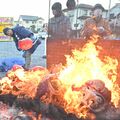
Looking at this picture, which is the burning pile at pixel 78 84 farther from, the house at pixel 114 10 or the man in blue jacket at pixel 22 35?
the man in blue jacket at pixel 22 35

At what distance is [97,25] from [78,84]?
1.64m

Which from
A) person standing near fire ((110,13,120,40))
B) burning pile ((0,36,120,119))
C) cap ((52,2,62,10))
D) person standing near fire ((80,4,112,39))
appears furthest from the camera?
cap ((52,2,62,10))

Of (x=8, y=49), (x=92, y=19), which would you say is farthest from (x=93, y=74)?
(x=8, y=49)

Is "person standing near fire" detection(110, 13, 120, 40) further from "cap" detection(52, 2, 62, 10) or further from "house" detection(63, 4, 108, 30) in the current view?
"cap" detection(52, 2, 62, 10)

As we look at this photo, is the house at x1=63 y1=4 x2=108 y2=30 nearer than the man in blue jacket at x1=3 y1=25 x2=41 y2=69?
Yes

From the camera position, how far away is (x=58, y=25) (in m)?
8.73

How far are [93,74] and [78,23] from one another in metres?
1.59

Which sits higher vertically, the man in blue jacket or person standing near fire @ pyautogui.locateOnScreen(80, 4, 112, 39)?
person standing near fire @ pyautogui.locateOnScreen(80, 4, 112, 39)

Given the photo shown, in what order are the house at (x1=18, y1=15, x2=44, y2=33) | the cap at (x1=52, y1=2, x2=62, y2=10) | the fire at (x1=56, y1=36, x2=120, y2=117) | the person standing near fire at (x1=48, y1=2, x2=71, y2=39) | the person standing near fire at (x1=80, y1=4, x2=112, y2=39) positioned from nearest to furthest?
the fire at (x1=56, y1=36, x2=120, y2=117) → the person standing near fire at (x1=80, y1=4, x2=112, y2=39) → the person standing near fire at (x1=48, y1=2, x2=71, y2=39) → the cap at (x1=52, y1=2, x2=62, y2=10) → the house at (x1=18, y1=15, x2=44, y2=33)

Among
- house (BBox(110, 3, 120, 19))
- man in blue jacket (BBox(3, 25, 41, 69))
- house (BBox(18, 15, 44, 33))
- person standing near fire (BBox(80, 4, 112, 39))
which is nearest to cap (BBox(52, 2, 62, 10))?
person standing near fire (BBox(80, 4, 112, 39))

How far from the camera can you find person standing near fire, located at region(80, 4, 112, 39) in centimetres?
763

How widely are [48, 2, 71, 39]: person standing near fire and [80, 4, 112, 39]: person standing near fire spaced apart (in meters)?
0.51

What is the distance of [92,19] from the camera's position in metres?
7.91

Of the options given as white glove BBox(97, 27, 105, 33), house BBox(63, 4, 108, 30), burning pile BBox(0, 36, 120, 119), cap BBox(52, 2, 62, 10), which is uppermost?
cap BBox(52, 2, 62, 10)
